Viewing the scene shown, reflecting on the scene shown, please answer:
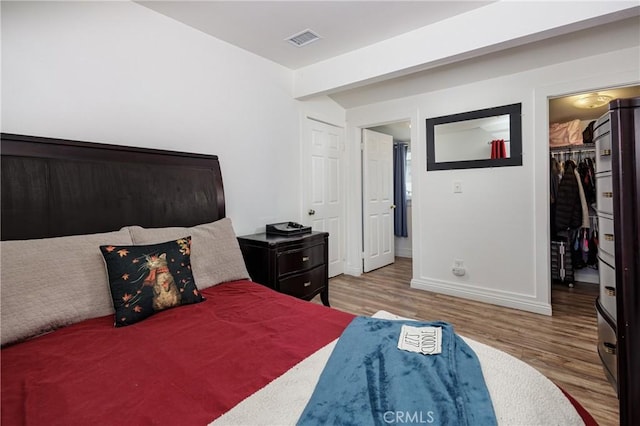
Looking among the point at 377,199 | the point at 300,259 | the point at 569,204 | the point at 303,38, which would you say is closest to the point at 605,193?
the point at 300,259

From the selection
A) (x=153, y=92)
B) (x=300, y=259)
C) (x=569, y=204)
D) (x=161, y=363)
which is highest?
(x=153, y=92)

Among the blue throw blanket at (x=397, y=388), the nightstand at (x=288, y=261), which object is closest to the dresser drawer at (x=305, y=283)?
the nightstand at (x=288, y=261)

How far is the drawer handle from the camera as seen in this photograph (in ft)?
5.06

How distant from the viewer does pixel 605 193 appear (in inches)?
60.9

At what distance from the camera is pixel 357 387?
852mm

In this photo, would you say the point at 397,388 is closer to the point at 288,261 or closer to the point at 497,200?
the point at 288,261

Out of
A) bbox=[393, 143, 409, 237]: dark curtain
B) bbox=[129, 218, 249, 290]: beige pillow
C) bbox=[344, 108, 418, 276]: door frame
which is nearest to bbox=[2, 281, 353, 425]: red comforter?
bbox=[129, 218, 249, 290]: beige pillow

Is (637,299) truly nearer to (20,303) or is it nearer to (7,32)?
(20,303)

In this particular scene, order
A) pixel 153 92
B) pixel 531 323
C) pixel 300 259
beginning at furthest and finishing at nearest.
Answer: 1. pixel 531 323
2. pixel 300 259
3. pixel 153 92

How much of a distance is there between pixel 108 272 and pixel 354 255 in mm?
3379

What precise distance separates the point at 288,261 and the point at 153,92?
65.1 inches

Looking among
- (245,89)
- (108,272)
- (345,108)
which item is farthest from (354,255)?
(108,272)

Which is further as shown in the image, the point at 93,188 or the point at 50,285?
the point at 93,188

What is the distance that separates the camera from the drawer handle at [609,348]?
1.54 m
